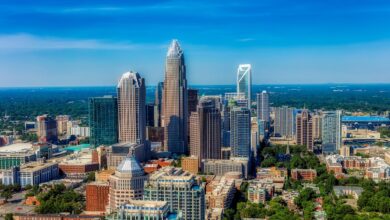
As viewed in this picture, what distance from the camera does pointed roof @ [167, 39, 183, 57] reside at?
55531 millimetres

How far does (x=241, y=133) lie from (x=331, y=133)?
12.8 m

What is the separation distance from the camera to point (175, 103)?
181ft

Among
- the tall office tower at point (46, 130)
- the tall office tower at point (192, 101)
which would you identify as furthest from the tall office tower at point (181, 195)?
the tall office tower at point (46, 130)

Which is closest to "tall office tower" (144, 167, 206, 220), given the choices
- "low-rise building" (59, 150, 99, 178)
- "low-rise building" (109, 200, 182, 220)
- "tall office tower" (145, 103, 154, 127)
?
"low-rise building" (109, 200, 182, 220)

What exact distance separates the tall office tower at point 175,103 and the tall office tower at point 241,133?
7874mm

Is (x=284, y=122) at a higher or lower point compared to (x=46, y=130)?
higher

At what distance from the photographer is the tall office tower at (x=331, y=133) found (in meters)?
55.1

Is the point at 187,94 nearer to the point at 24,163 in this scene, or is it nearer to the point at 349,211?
the point at 24,163

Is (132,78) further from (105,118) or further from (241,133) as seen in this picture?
(241,133)

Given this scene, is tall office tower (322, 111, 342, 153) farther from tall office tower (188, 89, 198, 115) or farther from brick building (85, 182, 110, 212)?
brick building (85, 182, 110, 212)

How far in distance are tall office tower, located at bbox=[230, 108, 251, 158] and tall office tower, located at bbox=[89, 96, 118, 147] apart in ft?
42.4

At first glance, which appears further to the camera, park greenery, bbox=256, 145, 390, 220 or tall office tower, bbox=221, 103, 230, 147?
tall office tower, bbox=221, 103, 230, 147

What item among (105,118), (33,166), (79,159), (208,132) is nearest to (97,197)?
(33,166)

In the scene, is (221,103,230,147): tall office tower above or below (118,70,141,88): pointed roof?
below
